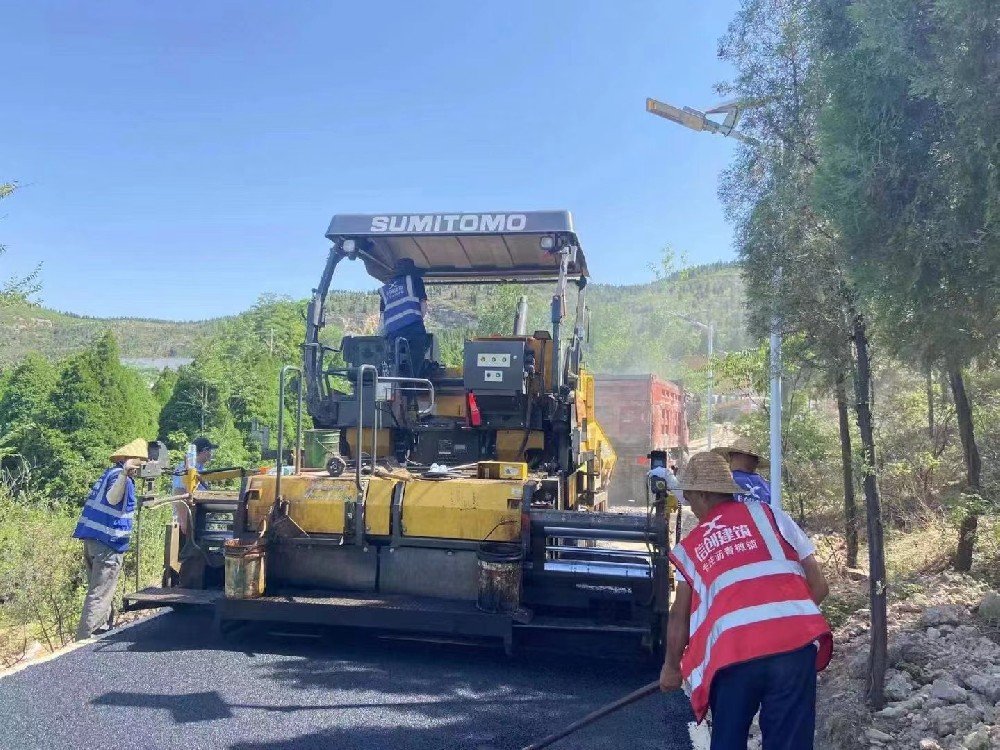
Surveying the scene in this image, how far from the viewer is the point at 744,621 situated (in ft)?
8.09

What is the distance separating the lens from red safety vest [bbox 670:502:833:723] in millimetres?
2443

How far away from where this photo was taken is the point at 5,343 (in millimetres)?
17844

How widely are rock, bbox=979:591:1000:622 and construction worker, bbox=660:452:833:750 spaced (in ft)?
9.46

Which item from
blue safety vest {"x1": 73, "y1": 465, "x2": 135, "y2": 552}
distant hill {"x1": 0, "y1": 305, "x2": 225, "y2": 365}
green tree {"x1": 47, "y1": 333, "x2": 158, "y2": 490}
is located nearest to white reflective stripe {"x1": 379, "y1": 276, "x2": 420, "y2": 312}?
blue safety vest {"x1": 73, "y1": 465, "x2": 135, "y2": 552}

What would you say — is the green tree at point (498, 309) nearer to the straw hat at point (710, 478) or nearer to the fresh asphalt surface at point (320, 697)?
the fresh asphalt surface at point (320, 697)

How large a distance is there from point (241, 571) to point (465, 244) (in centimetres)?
329

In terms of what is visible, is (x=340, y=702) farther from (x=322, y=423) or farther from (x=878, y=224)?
(x=878, y=224)

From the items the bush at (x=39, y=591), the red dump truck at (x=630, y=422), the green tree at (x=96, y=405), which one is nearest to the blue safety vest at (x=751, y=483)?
the bush at (x=39, y=591)

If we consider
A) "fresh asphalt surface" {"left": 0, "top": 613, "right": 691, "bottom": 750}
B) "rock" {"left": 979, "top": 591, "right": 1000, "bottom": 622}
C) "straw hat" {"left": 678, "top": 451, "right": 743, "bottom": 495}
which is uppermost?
"straw hat" {"left": 678, "top": 451, "right": 743, "bottom": 495}

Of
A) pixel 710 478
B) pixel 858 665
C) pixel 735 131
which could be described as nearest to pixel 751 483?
pixel 858 665

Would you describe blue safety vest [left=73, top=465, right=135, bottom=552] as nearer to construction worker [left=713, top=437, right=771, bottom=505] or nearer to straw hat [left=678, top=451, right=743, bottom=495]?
construction worker [left=713, top=437, right=771, bottom=505]

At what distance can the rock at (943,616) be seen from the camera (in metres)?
4.93

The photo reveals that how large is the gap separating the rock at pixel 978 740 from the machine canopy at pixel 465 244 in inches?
162

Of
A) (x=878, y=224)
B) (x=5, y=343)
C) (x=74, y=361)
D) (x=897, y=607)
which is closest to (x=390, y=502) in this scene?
(x=878, y=224)
